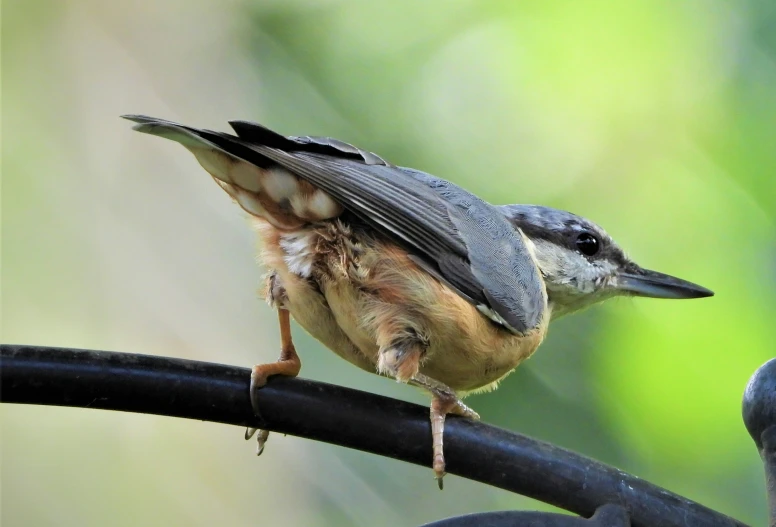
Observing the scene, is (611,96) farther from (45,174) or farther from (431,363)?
(45,174)

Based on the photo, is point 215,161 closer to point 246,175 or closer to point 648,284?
point 246,175

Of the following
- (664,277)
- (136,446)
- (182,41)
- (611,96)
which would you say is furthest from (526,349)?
(182,41)

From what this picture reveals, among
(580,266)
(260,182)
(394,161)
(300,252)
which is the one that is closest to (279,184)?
(260,182)

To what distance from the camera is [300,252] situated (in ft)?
5.34

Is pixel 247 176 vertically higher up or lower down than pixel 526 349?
higher up

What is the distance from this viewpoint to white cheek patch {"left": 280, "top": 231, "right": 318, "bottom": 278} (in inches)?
63.8

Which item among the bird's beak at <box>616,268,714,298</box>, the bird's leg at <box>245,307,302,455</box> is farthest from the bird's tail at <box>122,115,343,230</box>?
the bird's beak at <box>616,268,714,298</box>

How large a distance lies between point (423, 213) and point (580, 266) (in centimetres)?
62

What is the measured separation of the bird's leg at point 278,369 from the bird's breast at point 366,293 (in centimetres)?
6

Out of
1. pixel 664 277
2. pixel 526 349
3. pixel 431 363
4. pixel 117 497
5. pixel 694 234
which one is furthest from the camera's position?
pixel 117 497

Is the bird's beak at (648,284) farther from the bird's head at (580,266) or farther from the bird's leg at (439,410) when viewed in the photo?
the bird's leg at (439,410)

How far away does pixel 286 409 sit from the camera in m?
1.27

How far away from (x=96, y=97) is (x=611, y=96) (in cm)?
169

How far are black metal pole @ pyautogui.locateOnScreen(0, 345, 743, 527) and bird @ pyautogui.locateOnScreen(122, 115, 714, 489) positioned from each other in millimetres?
163
